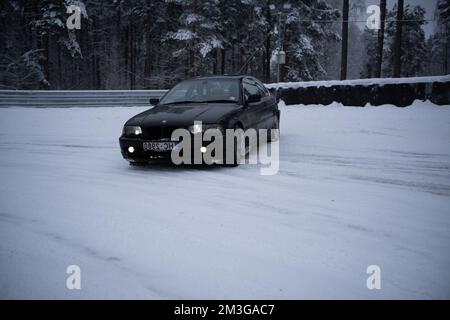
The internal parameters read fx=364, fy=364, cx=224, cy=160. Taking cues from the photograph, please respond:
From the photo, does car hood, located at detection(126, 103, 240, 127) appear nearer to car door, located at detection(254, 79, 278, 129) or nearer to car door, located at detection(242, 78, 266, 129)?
car door, located at detection(242, 78, 266, 129)

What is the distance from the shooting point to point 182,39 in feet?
83.9

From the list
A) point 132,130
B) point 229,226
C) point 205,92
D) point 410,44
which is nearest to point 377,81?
point 205,92

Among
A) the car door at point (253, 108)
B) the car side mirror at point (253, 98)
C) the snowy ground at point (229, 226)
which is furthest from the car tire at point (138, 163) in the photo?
the car side mirror at point (253, 98)

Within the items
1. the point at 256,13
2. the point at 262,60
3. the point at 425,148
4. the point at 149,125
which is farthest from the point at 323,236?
the point at 262,60

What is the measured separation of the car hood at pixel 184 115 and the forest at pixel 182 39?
65.5 ft

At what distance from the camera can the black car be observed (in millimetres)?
5418

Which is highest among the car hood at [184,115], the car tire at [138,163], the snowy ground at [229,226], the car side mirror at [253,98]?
the car side mirror at [253,98]

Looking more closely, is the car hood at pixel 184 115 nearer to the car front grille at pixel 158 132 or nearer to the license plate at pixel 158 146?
the car front grille at pixel 158 132

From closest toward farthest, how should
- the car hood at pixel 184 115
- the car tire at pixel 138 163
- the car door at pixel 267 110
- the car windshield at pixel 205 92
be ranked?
the car hood at pixel 184 115
the car tire at pixel 138 163
the car windshield at pixel 205 92
the car door at pixel 267 110

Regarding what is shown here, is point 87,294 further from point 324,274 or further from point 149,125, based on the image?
point 149,125

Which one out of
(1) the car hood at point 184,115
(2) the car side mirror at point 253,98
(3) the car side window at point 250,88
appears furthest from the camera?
(3) the car side window at point 250,88

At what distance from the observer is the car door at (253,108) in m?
6.54

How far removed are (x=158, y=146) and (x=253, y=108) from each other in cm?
216

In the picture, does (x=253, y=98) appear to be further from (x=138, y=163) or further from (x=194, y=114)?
(x=138, y=163)
